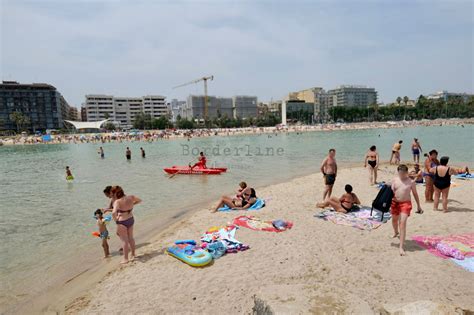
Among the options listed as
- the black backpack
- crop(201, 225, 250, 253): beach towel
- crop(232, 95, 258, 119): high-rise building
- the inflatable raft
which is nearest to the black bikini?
the black backpack

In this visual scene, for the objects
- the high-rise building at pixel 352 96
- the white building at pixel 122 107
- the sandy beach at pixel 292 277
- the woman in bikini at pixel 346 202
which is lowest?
the sandy beach at pixel 292 277

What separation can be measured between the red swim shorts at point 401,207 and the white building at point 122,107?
125878 mm

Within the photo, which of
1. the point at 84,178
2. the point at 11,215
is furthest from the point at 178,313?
the point at 84,178

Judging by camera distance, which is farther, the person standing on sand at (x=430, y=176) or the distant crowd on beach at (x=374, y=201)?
the person standing on sand at (x=430, y=176)

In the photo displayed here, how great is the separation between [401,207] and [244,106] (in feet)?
530

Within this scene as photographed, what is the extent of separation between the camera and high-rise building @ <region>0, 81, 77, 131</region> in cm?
10394

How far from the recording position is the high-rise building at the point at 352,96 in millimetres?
174875

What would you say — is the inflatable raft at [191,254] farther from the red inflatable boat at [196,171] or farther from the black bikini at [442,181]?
the red inflatable boat at [196,171]

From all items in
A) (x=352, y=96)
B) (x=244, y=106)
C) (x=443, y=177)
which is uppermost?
(x=352, y=96)

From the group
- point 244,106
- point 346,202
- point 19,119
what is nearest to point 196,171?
point 346,202

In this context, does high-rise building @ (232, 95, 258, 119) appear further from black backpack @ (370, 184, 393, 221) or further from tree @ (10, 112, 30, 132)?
black backpack @ (370, 184, 393, 221)

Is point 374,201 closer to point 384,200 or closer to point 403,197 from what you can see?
point 384,200

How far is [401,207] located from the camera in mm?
5406

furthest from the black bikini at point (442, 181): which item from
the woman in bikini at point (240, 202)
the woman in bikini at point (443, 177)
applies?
the woman in bikini at point (240, 202)
